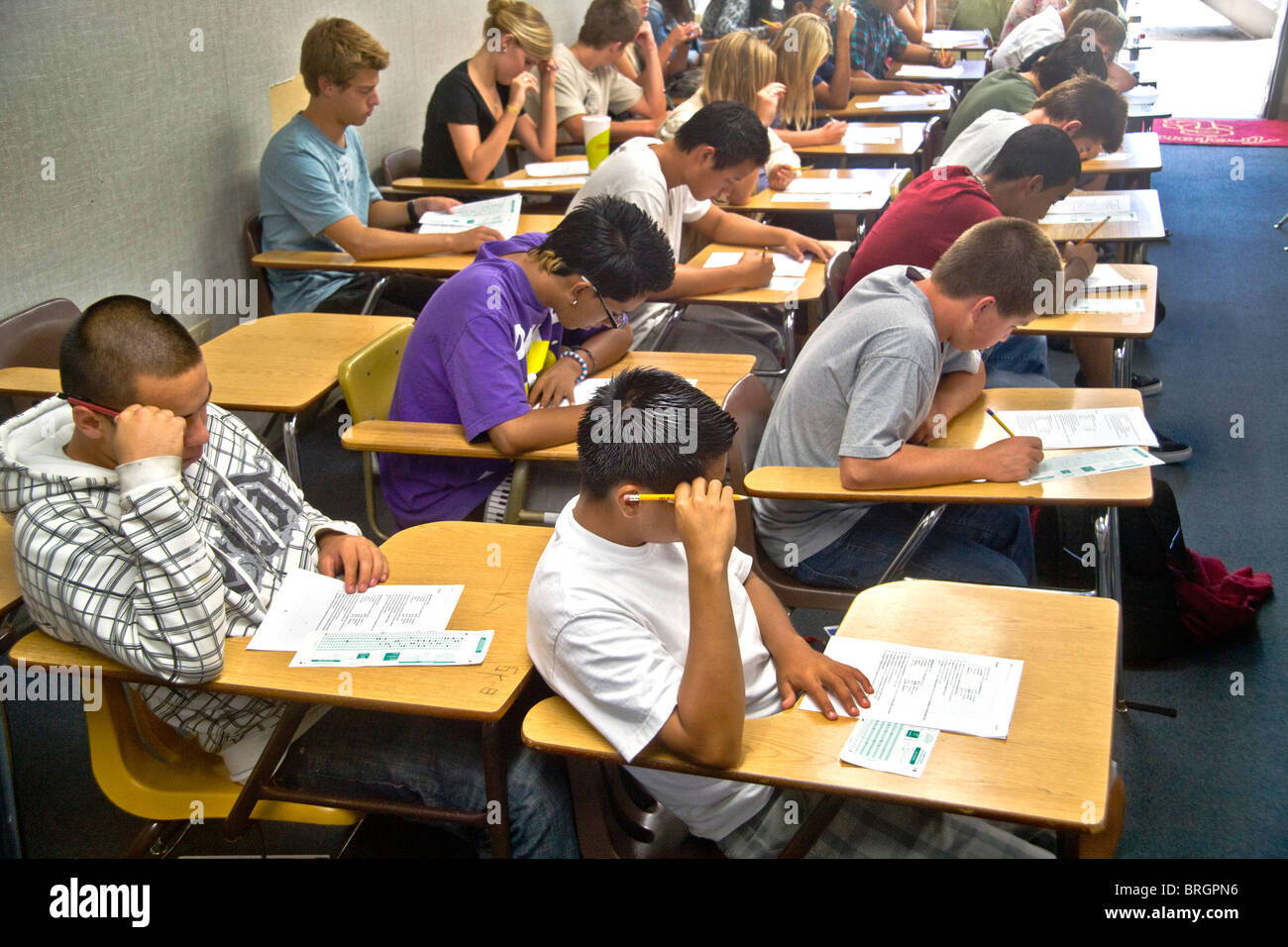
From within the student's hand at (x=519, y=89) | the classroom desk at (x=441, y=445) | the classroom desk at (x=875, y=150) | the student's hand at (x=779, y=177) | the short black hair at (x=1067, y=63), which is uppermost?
the short black hair at (x=1067, y=63)

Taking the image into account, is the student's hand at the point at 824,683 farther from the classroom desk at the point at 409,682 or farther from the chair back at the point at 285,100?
the chair back at the point at 285,100

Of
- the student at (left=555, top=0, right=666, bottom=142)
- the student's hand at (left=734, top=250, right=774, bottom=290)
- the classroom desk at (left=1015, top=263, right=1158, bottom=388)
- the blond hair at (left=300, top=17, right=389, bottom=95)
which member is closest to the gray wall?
the blond hair at (left=300, top=17, right=389, bottom=95)

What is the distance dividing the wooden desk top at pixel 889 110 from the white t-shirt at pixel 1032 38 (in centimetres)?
45

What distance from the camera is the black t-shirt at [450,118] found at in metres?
4.26

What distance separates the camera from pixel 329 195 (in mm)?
3449

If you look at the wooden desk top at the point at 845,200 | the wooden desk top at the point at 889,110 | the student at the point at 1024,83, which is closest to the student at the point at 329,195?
the wooden desk top at the point at 845,200

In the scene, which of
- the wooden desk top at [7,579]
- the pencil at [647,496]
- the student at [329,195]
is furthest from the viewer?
the student at [329,195]

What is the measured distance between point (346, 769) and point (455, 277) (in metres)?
1.07

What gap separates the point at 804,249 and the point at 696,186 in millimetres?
449

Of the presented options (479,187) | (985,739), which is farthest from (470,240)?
(985,739)

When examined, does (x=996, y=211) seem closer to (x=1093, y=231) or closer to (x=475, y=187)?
(x=1093, y=231)

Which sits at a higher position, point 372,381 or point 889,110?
point 889,110

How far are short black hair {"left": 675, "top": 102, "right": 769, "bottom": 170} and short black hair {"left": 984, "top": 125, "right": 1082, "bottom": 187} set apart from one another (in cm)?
72

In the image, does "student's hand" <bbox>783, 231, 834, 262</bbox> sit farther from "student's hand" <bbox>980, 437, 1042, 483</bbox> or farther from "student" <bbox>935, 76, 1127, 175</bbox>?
"student's hand" <bbox>980, 437, 1042, 483</bbox>
